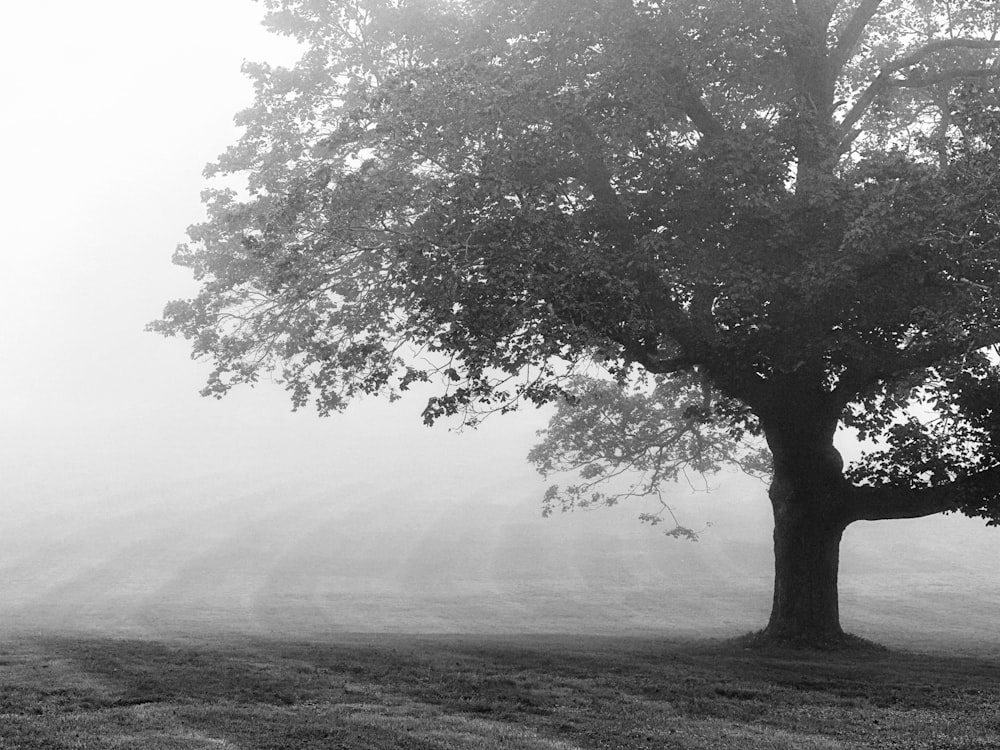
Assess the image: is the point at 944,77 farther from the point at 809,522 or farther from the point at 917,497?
the point at 809,522

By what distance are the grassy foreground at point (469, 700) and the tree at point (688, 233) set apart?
17.2 feet

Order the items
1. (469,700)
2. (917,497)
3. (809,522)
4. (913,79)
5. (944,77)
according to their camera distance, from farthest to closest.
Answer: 1. (809,522)
2. (913,79)
3. (944,77)
4. (917,497)
5. (469,700)

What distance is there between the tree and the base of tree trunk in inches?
4.4

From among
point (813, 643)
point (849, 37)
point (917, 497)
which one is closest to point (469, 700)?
point (813, 643)

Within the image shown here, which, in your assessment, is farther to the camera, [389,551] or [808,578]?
[389,551]

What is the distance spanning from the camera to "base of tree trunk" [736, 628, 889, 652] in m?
23.7

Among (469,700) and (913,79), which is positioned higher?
(913,79)

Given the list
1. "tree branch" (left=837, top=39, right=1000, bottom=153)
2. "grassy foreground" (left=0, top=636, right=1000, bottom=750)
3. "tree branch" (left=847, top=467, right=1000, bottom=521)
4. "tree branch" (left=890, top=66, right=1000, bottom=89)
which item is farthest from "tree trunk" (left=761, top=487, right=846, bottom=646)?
"tree branch" (left=890, top=66, right=1000, bottom=89)

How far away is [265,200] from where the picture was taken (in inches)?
930

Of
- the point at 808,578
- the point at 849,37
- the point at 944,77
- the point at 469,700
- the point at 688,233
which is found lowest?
the point at 469,700

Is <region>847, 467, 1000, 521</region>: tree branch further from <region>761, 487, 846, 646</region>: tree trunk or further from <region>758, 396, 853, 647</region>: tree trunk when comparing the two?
<region>761, 487, 846, 646</region>: tree trunk

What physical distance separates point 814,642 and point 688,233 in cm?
1027

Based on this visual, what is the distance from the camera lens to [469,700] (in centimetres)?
1465

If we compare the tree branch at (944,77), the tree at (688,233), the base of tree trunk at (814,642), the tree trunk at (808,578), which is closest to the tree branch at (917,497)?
the tree at (688,233)
